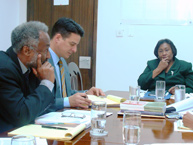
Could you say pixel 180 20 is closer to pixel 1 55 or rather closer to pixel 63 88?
pixel 63 88

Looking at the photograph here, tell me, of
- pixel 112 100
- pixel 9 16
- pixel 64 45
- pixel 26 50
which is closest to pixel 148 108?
pixel 112 100

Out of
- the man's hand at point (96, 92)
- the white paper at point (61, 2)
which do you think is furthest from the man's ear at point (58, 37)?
the white paper at point (61, 2)

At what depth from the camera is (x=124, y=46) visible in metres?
3.67

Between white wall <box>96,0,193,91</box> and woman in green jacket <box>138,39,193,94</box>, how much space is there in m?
0.34

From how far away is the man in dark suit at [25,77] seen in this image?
1.26m

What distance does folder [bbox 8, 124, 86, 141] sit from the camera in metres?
1.00

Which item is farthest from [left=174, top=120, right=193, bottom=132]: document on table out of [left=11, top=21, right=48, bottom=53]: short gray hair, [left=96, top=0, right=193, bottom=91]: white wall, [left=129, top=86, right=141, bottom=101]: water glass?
[left=96, top=0, right=193, bottom=91]: white wall

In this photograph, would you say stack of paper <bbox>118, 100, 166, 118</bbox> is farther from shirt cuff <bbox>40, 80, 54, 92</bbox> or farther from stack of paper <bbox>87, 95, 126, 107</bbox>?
shirt cuff <bbox>40, 80, 54, 92</bbox>

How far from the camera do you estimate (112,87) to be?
3.74m

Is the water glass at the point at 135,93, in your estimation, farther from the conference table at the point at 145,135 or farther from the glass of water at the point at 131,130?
the glass of water at the point at 131,130

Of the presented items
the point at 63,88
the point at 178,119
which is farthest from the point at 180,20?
the point at 178,119

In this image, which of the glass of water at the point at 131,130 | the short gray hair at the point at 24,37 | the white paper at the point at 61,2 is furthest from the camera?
the white paper at the point at 61,2

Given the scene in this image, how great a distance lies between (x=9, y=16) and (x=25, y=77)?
262cm

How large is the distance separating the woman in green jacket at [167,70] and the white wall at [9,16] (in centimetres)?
193
